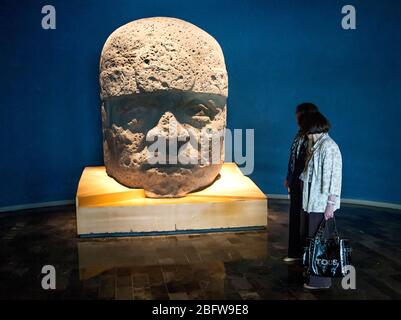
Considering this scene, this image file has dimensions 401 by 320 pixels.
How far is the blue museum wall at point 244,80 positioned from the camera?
231 inches

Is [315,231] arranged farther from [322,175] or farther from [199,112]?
→ [199,112]

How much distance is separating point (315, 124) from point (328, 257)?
1028 mm

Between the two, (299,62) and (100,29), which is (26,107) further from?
(299,62)

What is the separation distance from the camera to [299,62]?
6.27 metres

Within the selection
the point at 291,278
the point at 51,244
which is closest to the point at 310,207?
the point at 291,278

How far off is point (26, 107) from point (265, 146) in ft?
12.0

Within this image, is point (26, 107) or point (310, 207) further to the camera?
point (26, 107)

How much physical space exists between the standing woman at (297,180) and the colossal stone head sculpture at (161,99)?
1388mm

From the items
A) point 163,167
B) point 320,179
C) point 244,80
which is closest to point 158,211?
point 163,167

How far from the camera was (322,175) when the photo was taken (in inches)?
123

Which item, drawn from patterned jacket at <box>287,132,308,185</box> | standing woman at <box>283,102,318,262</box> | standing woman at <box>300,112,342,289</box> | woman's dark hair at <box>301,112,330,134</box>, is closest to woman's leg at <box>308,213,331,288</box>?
standing woman at <box>300,112,342,289</box>

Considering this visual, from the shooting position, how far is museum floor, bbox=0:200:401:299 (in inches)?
124

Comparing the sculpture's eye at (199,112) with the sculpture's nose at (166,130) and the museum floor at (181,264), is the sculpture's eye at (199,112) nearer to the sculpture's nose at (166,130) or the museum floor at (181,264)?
the sculpture's nose at (166,130)

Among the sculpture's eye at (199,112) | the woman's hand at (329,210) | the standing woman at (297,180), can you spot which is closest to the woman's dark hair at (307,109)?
the standing woman at (297,180)
